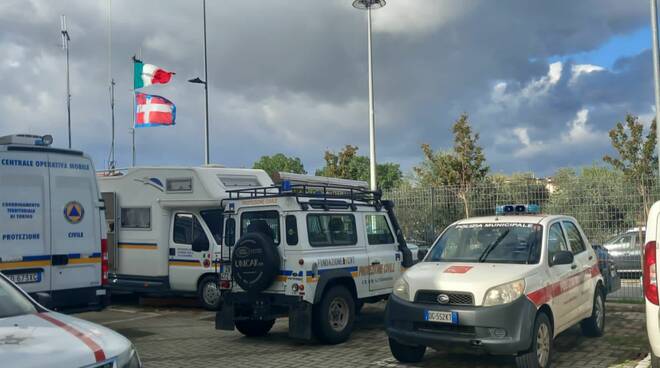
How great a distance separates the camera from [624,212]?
1390 cm

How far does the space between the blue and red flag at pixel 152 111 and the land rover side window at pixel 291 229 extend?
14049 mm

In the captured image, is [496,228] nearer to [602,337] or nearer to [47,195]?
[602,337]

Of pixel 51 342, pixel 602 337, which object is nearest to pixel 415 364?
pixel 602 337

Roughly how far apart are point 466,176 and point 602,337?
44.6 ft

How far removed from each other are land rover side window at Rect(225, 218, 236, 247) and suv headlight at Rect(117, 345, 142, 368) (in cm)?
506

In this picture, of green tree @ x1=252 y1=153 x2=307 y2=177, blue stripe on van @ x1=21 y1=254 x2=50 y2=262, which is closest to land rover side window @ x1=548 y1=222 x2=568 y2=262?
blue stripe on van @ x1=21 y1=254 x2=50 y2=262

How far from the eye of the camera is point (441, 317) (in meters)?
6.81

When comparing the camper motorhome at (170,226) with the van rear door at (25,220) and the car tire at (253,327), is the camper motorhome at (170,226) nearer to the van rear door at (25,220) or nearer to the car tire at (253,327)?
the car tire at (253,327)

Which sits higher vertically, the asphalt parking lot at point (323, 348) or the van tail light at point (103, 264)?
the van tail light at point (103, 264)

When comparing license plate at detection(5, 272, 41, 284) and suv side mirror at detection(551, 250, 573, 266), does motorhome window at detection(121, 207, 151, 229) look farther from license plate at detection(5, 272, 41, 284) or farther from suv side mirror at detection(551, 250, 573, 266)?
suv side mirror at detection(551, 250, 573, 266)

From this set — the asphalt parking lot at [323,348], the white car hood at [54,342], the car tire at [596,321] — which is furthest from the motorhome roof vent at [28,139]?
the car tire at [596,321]

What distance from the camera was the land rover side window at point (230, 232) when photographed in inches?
379

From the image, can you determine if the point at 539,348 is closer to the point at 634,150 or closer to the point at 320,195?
the point at 320,195

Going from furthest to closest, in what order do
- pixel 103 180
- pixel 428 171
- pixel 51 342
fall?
pixel 428 171 → pixel 103 180 → pixel 51 342
